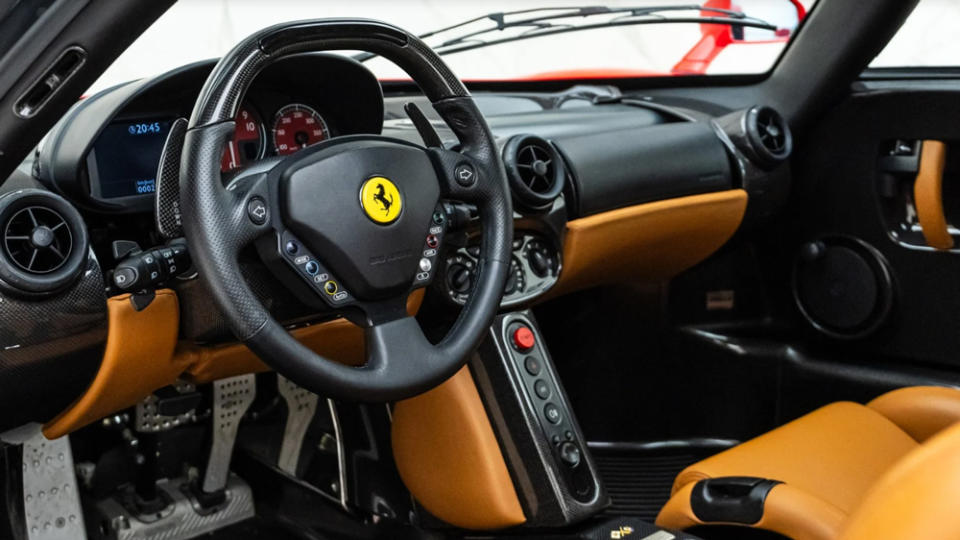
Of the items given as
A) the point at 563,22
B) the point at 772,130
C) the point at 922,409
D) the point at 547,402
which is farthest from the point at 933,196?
the point at 547,402

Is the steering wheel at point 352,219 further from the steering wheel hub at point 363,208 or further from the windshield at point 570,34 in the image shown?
the windshield at point 570,34

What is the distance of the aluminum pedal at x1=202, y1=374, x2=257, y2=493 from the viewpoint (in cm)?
232

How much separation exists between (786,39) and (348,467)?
1504 mm

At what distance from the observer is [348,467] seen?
2.36 meters

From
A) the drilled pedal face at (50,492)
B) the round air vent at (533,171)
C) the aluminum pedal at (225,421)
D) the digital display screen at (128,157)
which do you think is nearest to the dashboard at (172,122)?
the digital display screen at (128,157)

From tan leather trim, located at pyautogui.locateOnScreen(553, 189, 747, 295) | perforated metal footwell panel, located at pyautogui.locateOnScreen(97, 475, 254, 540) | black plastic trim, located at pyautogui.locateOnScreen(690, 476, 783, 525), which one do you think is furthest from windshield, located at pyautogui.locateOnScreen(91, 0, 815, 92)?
black plastic trim, located at pyautogui.locateOnScreen(690, 476, 783, 525)

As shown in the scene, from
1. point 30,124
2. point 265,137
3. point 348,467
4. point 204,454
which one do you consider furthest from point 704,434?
point 30,124

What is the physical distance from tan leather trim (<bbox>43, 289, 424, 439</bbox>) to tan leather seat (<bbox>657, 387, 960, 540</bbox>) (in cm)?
59

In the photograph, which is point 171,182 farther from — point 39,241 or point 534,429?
point 534,429

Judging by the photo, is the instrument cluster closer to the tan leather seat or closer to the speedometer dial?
the speedometer dial

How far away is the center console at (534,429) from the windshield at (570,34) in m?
0.67

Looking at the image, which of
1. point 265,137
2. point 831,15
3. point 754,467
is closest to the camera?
point 265,137

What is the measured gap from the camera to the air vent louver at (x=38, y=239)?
4.56 feet

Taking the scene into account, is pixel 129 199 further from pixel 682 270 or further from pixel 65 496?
pixel 682 270
